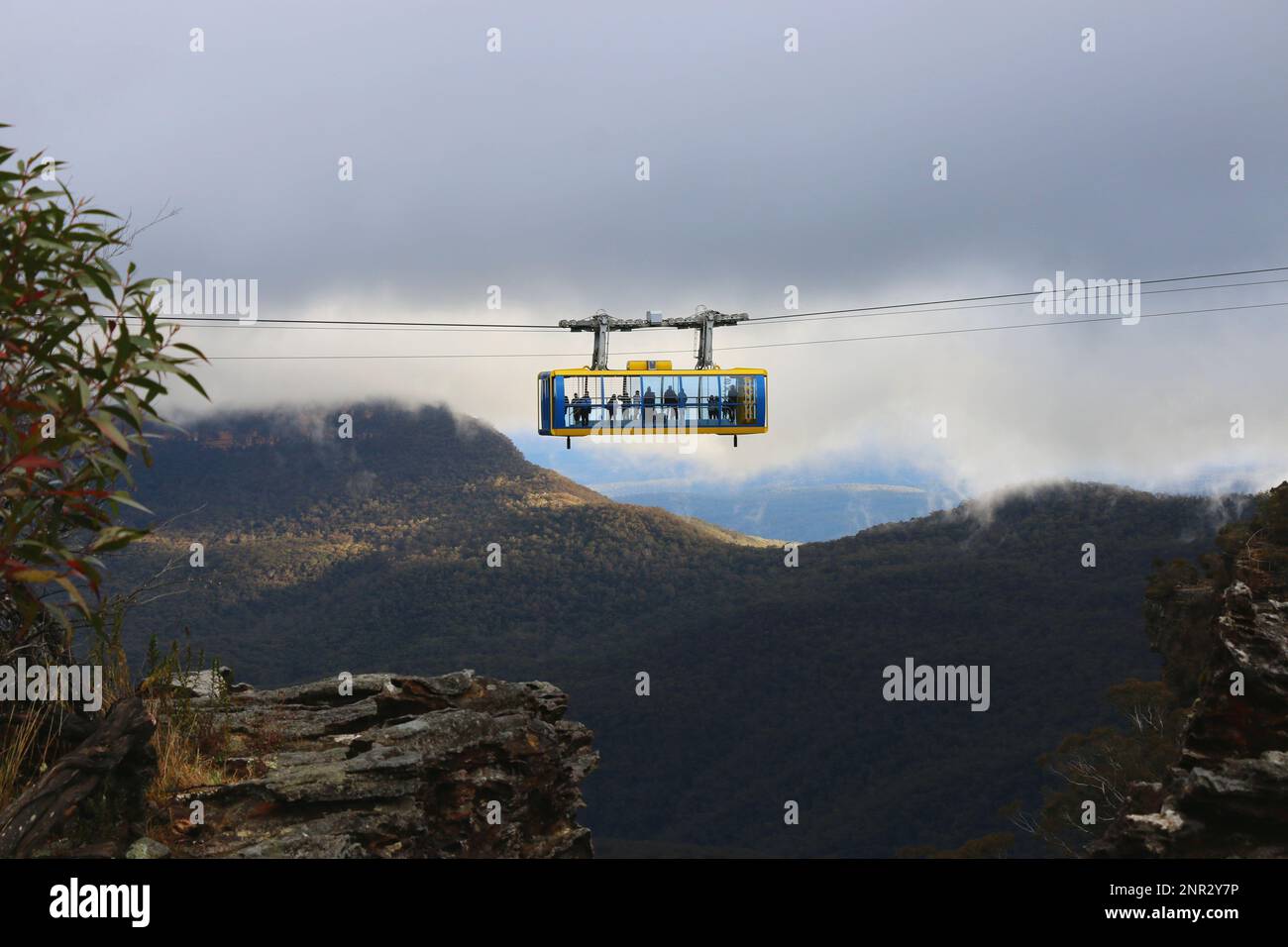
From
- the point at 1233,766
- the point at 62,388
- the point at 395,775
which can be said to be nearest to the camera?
the point at 62,388

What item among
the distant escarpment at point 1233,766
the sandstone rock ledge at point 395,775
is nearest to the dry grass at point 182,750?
the sandstone rock ledge at point 395,775

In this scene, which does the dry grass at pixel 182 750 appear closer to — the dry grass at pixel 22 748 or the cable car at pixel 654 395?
the dry grass at pixel 22 748

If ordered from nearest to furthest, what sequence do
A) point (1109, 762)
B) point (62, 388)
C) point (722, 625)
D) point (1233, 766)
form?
point (62, 388), point (1233, 766), point (1109, 762), point (722, 625)

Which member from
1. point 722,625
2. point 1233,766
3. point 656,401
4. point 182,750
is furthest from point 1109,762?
point 722,625

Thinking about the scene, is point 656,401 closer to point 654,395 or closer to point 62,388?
point 654,395
